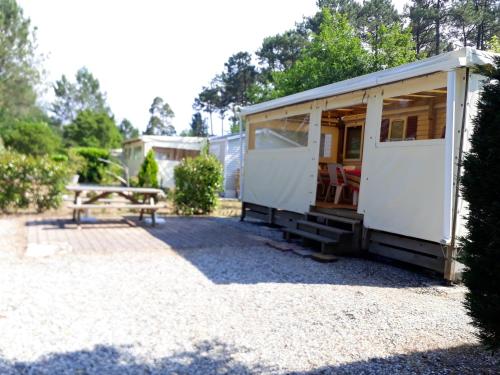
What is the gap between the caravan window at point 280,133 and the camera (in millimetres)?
7867

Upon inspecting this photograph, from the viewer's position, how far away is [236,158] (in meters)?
19.4

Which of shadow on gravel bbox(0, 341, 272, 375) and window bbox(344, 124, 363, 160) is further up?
window bbox(344, 124, 363, 160)

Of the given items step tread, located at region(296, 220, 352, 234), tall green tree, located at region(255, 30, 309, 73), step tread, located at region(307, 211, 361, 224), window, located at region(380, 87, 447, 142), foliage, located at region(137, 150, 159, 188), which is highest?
tall green tree, located at region(255, 30, 309, 73)

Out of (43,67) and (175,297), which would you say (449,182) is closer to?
(175,297)

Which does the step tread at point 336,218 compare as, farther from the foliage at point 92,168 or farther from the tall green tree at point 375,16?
the foliage at point 92,168

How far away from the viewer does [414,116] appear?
5418 mm

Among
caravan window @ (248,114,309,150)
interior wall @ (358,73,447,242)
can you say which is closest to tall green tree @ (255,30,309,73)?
caravan window @ (248,114,309,150)

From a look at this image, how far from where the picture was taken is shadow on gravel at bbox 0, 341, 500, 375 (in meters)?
2.58

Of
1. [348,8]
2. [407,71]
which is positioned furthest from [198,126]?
[407,71]

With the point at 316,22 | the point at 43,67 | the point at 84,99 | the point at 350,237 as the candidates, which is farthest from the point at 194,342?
the point at 84,99

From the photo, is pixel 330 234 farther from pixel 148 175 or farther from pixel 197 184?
pixel 148 175

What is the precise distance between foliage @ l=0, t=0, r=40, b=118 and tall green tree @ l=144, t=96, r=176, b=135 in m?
37.6

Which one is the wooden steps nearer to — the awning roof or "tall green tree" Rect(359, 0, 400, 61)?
the awning roof

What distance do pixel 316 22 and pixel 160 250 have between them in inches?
631
